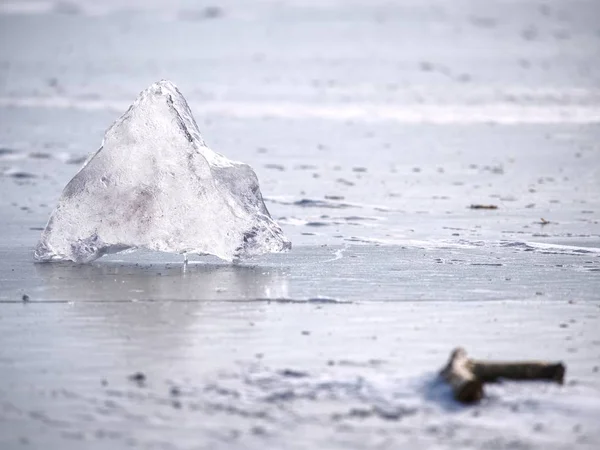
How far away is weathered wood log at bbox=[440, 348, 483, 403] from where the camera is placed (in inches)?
199

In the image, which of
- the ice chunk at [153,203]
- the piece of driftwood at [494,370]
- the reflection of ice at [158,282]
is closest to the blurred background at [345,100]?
the ice chunk at [153,203]

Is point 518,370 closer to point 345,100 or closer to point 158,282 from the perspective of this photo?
point 158,282

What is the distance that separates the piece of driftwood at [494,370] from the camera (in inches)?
205

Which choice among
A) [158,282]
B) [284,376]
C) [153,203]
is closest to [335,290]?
[158,282]

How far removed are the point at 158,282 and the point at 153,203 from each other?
2.54ft

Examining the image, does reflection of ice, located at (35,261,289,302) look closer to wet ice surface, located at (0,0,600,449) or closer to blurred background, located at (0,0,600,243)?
wet ice surface, located at (0,0,600,449)

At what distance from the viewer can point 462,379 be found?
16.7 feet

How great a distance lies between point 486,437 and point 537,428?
0.24 metres

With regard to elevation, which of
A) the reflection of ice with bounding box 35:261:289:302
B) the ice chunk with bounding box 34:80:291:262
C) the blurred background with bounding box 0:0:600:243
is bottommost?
the reflection of ice with bounding box 35:261:289:302

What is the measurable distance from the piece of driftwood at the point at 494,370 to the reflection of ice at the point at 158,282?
200 centimetres

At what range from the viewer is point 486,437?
15.4 feet

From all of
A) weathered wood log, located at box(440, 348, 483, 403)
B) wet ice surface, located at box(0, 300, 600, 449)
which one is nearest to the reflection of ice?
wet ice surface, located at box(0, 300, 600, 449)

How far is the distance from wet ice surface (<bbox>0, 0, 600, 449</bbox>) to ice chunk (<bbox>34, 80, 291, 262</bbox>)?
0.58 ft

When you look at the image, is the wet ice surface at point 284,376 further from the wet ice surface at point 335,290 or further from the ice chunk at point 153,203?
the ice chunk at point 153,203
